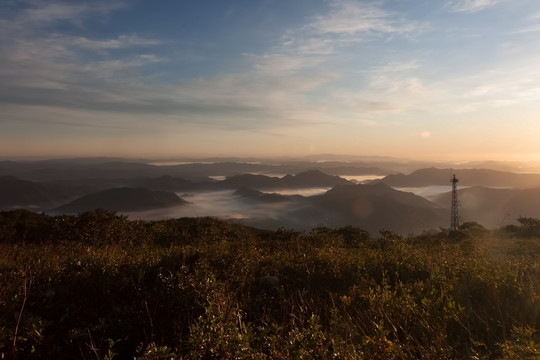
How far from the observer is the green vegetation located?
4.37 metres

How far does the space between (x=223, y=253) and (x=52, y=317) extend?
14.5ft

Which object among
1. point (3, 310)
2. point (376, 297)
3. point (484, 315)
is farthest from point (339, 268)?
point (3, 310)

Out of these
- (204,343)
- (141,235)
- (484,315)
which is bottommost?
(141,235)

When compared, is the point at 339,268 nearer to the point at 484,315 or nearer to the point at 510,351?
the point at 484,315

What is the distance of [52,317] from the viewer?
240 inches

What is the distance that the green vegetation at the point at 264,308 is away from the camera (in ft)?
14.3

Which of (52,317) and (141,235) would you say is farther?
(141,235)

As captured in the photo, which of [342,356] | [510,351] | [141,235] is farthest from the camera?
[141,235]

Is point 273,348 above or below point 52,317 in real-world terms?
above

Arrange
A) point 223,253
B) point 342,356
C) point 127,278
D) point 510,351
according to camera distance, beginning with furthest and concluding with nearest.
→ point 223,253 < point 127,278 < point 342,356 < point 510,351

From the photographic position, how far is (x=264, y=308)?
6.32 meters

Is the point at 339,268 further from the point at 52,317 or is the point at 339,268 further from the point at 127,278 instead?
the point at 52,317

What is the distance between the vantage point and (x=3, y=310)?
572 cm

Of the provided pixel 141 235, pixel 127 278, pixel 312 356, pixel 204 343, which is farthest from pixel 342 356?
pixel 141 235
